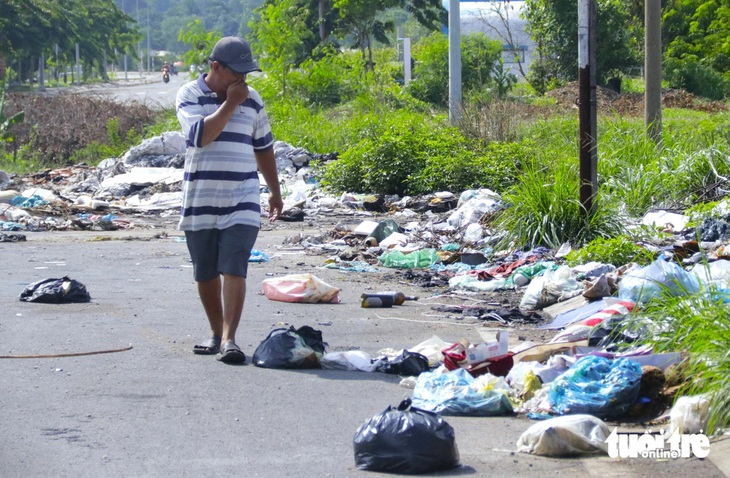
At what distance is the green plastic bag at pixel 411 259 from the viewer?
10.7 m

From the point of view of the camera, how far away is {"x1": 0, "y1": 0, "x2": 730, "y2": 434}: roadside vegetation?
1028 cm

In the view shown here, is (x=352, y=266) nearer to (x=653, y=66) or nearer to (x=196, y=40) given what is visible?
(x=653, y=66)

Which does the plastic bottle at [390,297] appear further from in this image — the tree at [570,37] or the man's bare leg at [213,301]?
the tree at [570,37]

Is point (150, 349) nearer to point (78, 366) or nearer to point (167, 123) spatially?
point (78, 366)

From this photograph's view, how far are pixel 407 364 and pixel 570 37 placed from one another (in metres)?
31.9

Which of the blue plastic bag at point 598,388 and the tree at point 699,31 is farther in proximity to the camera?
the tree at point 699,31

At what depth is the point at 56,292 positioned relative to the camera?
8086 mm

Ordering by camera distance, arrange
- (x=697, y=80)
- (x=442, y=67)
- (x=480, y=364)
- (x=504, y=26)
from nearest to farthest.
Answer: (x=480, y=364) → (x=442, y=67) → (x=697, y=80) → (x=504, y=26)

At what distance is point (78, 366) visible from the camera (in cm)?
596

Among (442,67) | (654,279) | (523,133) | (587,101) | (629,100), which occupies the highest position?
(442,67)

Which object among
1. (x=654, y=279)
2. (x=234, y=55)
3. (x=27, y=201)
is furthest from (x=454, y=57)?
(x=234, y=55)

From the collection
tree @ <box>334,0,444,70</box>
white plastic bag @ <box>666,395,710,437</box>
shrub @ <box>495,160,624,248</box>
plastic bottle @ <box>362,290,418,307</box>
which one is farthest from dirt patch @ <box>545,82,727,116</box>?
white plastic bag @ <box>666,395,710,437</box>

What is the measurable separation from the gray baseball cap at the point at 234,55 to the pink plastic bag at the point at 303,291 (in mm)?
2862

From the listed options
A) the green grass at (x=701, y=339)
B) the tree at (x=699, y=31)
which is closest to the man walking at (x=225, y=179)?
the green grass at (x=701, y=339)
